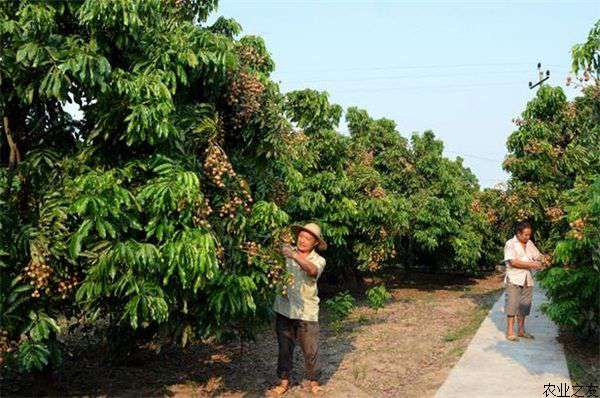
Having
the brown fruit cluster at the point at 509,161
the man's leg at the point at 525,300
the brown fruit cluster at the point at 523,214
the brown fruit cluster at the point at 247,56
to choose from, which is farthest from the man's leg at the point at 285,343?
the brown fruit cluster at the point at 509,161

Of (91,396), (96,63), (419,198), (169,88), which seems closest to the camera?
Result: (96,63)

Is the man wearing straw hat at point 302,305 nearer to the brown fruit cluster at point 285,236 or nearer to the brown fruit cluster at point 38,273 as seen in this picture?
the brown fruit cluster at point 285,236

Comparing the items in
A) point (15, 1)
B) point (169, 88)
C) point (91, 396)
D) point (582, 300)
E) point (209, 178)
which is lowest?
point (91, 396)

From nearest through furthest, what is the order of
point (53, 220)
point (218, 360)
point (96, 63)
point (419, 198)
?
1. point (96, 63)
2. point (53, 220)
3. point (218, 360)
4. point (419, 198)

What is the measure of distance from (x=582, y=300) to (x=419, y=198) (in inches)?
368

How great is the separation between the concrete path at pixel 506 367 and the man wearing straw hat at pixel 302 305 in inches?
59.1

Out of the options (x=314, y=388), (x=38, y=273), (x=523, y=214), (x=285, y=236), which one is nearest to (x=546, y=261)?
(x=523, y=214)

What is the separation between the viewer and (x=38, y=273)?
4.78m

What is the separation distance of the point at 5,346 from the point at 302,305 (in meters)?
3.01

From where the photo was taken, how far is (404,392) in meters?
6.89

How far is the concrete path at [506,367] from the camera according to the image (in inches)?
250

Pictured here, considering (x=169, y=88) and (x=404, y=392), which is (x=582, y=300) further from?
(x=169, y=88)

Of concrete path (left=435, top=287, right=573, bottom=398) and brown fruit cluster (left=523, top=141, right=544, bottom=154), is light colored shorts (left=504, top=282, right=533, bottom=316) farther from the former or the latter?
brown fruit cluster (left=523, top=141, right=544, bottom=154)

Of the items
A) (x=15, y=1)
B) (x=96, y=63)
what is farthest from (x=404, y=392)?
(x=15, y=1)
